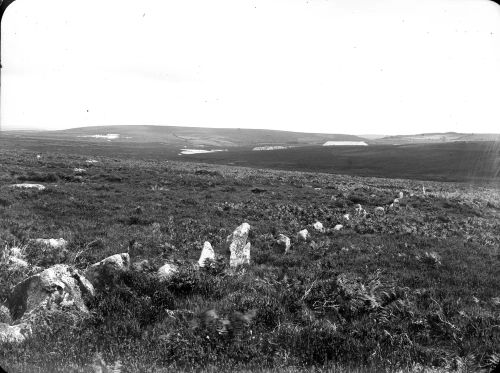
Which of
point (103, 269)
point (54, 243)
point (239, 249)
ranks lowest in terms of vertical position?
point (239, 249)

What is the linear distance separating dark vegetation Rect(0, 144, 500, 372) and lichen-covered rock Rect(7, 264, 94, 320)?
0.22 metres

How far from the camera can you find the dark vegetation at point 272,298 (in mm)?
4484

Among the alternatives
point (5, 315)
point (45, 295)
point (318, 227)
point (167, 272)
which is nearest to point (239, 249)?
point (167, 272)

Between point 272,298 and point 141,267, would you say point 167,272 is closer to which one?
point 141,267

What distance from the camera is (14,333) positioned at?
4.62 metres

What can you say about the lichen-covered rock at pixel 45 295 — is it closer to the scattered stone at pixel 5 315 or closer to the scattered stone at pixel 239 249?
the scattered stone at pixel 5 315

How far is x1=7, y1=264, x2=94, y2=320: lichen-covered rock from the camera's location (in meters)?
5.20

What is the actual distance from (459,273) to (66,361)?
9.22 metres

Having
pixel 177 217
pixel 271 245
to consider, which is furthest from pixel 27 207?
pixel 271 245

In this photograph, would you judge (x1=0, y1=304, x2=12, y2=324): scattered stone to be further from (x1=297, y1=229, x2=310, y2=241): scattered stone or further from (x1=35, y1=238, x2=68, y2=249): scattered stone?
(x1=297, y1=229, x2=310, y2=241): scattered stone

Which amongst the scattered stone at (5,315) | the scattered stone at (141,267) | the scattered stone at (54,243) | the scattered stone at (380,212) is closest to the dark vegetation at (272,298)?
the scattered stone at (141,267)

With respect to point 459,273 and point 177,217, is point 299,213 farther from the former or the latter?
point 459,273

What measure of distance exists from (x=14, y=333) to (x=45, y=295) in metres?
0.73

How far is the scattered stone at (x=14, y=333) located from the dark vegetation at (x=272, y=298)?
146 millimetres
